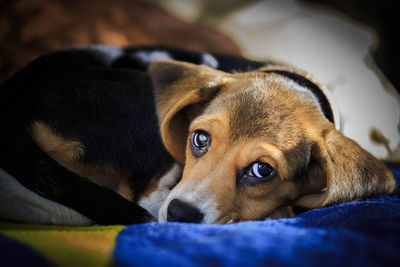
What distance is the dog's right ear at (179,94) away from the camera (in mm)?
2053

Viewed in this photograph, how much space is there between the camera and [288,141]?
5.84ft

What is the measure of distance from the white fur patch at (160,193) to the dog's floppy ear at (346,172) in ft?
2.76

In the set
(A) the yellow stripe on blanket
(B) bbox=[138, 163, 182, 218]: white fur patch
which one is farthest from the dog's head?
(A) the yellow stripe on blanket

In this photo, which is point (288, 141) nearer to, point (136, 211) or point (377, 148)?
point (136, 211)

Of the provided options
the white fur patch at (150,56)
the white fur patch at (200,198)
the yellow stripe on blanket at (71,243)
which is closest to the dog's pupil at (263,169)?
the white fur patch at (200,198)

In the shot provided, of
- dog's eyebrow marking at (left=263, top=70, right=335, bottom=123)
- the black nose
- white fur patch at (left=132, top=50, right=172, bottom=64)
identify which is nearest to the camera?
the black nose

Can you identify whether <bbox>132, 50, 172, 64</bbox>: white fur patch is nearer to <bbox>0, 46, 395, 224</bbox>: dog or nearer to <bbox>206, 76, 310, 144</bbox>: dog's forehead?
<bbox>0, 46, 395, 224</bbox>: dog

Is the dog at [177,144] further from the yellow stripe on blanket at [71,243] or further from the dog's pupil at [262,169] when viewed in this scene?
the yellow stripe on blanket at [71,243]

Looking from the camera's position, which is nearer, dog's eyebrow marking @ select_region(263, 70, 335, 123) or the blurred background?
dog's eyebrow marking @ select_region(263, 70, 335, 123)

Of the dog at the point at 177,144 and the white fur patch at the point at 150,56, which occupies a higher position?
the white fur patch at the point at 150,56

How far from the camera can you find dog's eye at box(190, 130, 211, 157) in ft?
6.17

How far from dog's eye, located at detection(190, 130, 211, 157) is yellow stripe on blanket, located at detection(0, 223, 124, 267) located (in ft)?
2.21

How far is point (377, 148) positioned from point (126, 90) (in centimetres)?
192

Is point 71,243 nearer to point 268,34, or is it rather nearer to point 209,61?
point 209,61
